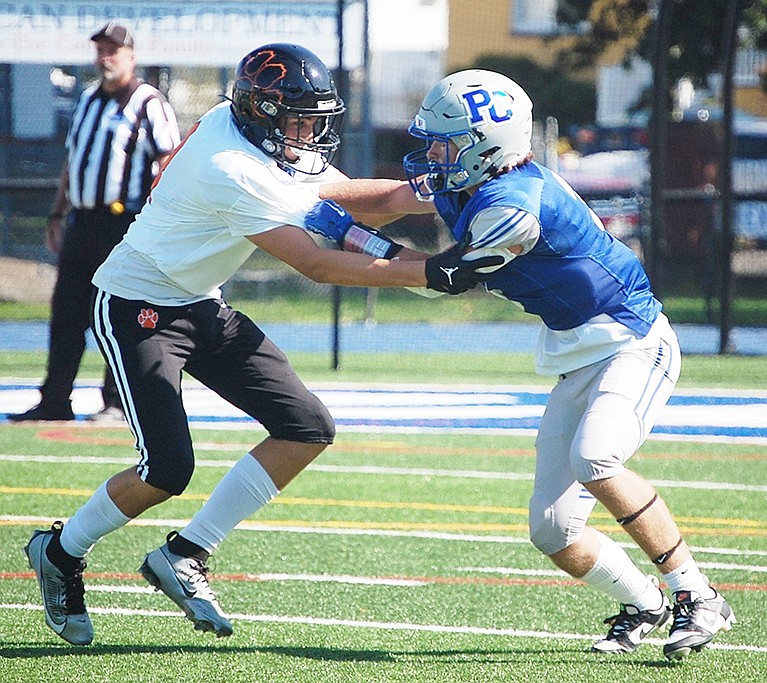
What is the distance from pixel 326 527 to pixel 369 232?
2078 millimetres

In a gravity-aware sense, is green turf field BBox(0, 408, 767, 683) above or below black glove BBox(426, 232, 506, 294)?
below

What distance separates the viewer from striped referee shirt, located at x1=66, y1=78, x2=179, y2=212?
7762 mm

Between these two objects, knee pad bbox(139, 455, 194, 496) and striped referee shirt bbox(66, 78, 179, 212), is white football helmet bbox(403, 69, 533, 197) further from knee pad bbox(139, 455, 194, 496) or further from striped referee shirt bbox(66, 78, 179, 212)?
striped referee shirt bbox(66, 78, 179, 212)

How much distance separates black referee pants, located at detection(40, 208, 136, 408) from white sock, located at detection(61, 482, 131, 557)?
3730mm

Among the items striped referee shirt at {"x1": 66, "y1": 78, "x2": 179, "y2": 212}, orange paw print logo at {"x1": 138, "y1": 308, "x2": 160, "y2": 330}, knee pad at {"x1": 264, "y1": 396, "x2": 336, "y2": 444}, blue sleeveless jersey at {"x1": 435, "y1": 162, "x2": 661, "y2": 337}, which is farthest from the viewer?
striped referee shirt at {"x1": 66, "y1": 78, "x2": 179, "y2": 212}

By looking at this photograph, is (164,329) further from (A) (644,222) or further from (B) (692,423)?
(A) (644,222)

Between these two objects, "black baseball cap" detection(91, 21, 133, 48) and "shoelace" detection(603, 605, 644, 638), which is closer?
"shoelace" detection(603, 605, 644, 638)

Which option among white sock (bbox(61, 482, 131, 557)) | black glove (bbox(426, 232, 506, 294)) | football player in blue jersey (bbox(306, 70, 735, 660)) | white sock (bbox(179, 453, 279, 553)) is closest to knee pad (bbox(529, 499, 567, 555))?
football player in blue jersey (bbox(306, 70, 735, 660))

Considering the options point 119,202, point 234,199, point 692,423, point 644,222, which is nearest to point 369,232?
point 234,199

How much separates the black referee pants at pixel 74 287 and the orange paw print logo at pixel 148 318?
3.66 m

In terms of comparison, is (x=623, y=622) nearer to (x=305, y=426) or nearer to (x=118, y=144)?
(x=305, y=426)

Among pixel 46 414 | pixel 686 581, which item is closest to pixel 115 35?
pixel 46 414

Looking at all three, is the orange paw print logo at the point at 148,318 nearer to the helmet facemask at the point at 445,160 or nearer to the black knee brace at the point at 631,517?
the helmet facemask at the point at 445,160

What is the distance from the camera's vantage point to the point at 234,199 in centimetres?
396
